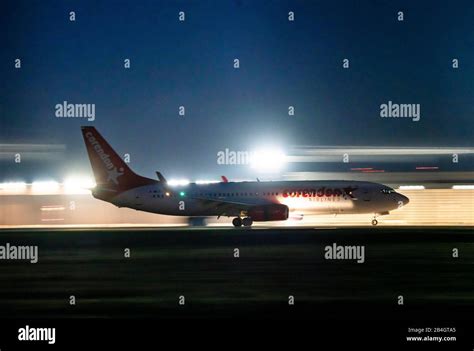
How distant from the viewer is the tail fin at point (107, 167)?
67.0 meters

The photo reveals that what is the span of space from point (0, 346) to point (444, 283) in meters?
13.2

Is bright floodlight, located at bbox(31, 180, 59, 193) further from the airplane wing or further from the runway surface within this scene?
the runway surface

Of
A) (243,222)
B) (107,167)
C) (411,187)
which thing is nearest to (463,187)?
(411,187)

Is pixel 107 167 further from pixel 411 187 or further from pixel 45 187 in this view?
pixel 411 187

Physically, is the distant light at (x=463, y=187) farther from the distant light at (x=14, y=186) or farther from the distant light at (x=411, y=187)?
the distant light at (x=14, y=186)

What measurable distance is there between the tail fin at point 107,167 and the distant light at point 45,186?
813cm

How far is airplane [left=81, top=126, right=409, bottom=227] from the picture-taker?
6084cm

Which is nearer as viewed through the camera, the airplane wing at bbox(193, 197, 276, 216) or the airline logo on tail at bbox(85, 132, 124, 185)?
the airplane wing at bbox(193, 197, 276, 216)

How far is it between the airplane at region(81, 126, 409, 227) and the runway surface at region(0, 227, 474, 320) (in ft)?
59.1

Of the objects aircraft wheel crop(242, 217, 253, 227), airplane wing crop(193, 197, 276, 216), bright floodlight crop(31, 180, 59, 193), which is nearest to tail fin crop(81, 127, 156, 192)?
airplane wing crop(193, 197, 276, 216)

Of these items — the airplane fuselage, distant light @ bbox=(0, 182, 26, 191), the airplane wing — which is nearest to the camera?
the airplane fuselage

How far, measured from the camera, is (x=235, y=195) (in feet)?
212

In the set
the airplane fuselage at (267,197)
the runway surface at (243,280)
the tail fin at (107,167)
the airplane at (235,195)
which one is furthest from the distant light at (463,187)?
the runway surface at (243,280)

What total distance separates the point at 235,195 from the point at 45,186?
65.2 feet
